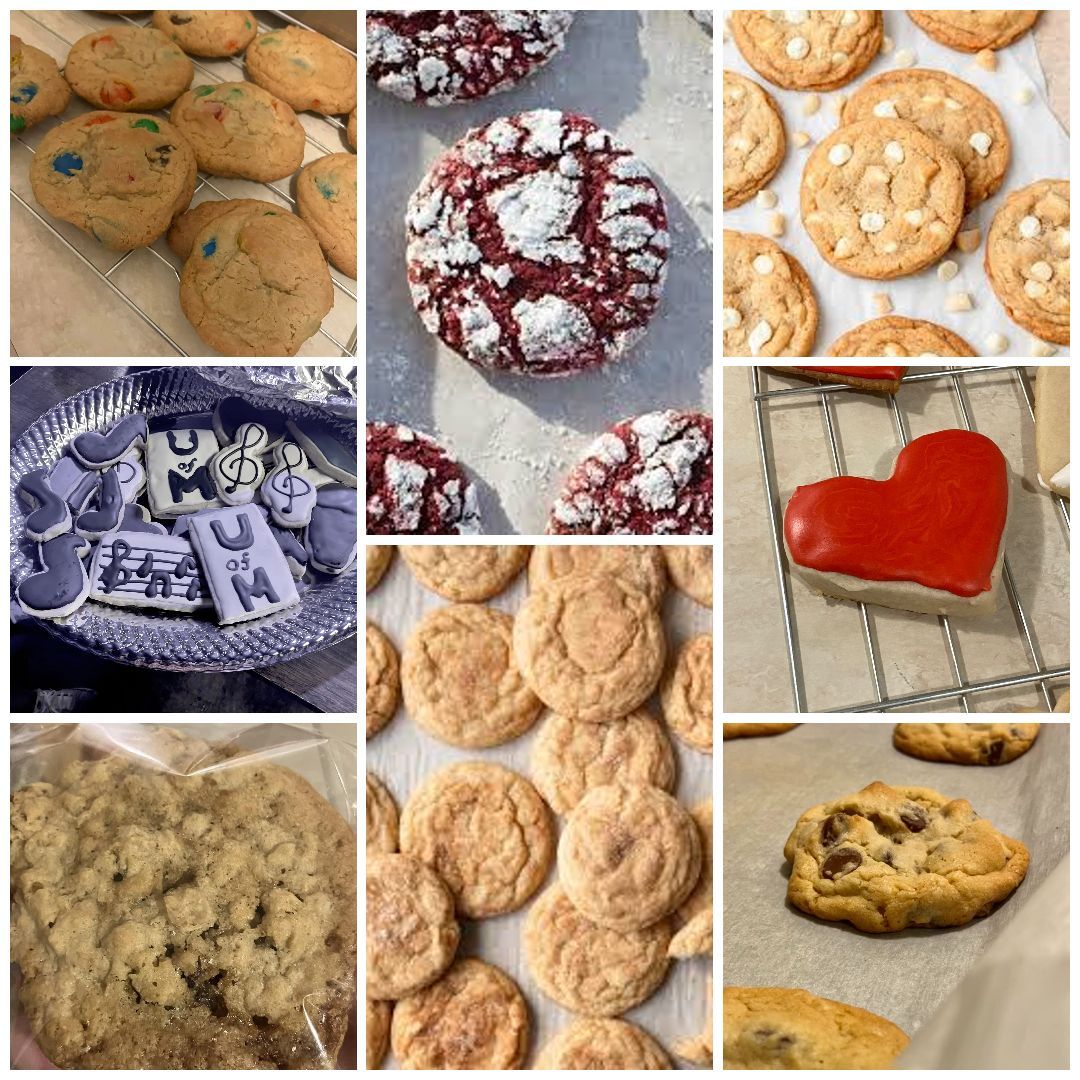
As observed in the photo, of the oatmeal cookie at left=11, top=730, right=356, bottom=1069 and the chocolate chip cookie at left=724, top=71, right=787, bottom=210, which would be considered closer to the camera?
the oatmeal cookie at left=11, top=730, right=356, bottom=1069

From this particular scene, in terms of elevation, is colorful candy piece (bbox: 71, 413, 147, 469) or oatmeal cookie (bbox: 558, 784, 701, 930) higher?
colorful candy piece (bbox: 71, 413, 147, 469)

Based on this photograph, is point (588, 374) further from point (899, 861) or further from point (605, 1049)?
point (605, 1049)

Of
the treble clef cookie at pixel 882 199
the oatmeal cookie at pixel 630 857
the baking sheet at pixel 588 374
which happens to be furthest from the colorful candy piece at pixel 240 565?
the treble clef cookie at pixel 882 199

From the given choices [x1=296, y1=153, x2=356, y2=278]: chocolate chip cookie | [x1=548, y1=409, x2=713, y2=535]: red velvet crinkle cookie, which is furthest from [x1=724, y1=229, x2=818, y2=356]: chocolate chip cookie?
[x1=296, y1=153, x2=356, y2=278]: chocolate chip cookie

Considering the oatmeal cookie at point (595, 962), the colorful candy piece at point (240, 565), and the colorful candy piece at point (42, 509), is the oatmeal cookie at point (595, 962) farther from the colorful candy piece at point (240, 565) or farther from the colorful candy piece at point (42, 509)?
the colorful candy piece at point (42, 509)

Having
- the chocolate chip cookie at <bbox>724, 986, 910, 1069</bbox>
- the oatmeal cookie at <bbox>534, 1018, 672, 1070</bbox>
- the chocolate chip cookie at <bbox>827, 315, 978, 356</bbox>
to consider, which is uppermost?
the chocolate chip cookie at <bbox>827, 315, 978, 356</bbox>

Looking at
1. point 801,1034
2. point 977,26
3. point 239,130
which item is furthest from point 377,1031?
point 977,26

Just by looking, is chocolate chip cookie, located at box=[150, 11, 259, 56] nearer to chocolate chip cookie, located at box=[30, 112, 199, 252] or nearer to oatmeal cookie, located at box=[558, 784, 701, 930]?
chocolate chip cookie, located at box=[30, 112, 199, 252]

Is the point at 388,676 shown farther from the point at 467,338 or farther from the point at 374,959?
the point at 467,338

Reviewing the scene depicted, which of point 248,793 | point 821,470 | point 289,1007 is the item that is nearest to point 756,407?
point 821,470
